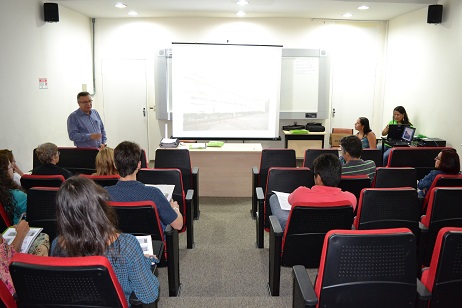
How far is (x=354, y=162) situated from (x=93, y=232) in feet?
8.88

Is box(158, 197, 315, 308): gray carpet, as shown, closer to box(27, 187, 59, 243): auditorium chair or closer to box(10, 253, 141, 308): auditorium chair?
box(27, 187, 59, 243): auditorium chair

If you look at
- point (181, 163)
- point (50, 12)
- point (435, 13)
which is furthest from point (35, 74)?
point (435, 13)

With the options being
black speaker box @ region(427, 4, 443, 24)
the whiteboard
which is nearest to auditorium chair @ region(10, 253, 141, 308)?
black speaker box @ region(427, 4, 443, 24)

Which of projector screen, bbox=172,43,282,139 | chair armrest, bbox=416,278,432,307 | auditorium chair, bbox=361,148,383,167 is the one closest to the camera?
chair armrest, bbox=416,278,432,307

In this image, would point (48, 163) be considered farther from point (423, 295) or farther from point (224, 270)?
point (423, 295)

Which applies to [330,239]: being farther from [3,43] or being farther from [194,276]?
[3,43]

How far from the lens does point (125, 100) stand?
783cm

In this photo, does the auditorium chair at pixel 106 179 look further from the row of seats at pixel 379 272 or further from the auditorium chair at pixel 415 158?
the auditorium chair at pixel 415 158

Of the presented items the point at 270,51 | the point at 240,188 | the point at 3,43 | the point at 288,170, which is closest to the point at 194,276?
the point at 288,170

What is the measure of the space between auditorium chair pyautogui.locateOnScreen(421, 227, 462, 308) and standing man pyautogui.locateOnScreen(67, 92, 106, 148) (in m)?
4.32

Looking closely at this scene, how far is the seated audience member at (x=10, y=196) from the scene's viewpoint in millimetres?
2736

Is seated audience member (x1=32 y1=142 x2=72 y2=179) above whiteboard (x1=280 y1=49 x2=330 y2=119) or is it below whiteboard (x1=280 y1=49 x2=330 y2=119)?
below

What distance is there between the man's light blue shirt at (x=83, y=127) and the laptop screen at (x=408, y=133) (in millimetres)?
4568

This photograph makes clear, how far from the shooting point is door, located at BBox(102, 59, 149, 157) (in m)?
7.68
